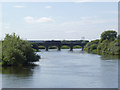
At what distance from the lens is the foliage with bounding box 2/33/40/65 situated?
46281 mm

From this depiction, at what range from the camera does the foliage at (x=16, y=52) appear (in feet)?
152

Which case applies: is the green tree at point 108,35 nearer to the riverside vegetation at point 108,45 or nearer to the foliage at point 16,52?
the riverside vegetation at point 108,45

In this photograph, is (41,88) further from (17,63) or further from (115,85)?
(17,63)

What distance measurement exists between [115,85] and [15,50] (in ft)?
69.6

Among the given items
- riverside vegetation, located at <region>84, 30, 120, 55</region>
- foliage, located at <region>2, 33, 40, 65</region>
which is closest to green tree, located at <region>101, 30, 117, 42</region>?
riverside vegetation, located at <region>84, 30, 120, 55</region>

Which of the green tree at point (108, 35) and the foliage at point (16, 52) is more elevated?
the green tree at point (108, 35)

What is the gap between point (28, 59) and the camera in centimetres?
5059

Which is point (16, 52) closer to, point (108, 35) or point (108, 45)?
point (108, 45)

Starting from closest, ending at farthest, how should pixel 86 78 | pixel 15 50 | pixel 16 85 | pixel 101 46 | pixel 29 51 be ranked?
pixel 16 85, pixel 86 78, pixel 15 50, pixel 29 51, pixel 101 46

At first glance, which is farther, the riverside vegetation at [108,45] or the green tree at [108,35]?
the green tree at [108,35]

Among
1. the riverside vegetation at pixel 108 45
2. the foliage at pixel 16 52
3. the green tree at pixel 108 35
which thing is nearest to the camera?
the foliage at pixel 16 52

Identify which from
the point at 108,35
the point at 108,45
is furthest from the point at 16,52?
the point at 108,35

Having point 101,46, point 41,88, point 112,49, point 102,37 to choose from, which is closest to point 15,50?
point 41,88

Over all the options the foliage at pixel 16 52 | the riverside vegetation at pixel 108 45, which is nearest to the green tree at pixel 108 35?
the riverside vegetation at pixel 108 45
